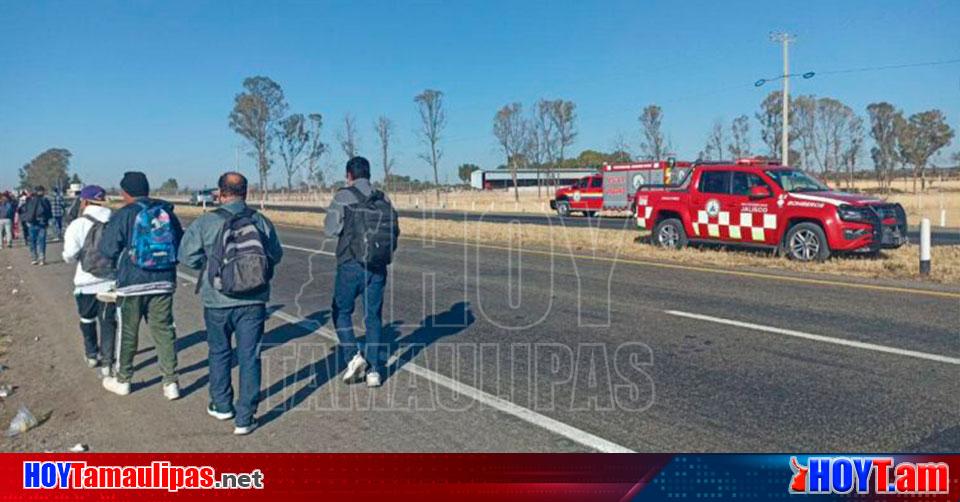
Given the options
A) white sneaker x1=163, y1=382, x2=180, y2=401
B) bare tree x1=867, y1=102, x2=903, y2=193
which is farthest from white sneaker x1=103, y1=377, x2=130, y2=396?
bare tree x1=867, y1=102, x2=903, y2=193

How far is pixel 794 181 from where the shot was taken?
1447 centimetres

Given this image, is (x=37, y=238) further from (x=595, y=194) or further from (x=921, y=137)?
(x=921, y=137)

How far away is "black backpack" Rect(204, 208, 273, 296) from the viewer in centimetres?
495

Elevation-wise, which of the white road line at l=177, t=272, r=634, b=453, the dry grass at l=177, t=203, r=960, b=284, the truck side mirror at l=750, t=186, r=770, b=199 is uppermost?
the truck side mirror at l=750, t=186, r=770, b=199

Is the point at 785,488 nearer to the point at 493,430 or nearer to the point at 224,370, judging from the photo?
the point at 493,430

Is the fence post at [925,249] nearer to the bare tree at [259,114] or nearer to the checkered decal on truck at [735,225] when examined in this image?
the checkered decal on truck at [735,225]

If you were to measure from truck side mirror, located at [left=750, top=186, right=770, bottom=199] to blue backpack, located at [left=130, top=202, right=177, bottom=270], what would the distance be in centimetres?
1156

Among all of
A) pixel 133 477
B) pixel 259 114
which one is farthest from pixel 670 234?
pixel 259 114

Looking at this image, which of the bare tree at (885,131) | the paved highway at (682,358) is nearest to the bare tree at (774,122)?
the bare tree at (885,131)

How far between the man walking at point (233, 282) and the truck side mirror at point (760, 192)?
448 inches

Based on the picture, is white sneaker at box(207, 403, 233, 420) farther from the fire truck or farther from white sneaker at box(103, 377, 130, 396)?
the fire truck

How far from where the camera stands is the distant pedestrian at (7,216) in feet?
74.6

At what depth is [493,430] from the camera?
4.93m

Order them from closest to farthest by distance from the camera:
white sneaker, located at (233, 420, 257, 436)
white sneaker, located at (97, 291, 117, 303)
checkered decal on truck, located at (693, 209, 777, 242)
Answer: white sneaker, located at (233, 420, 257, 436)
white sneaker, located at (97, 291, 117, 303)
checkered decal on truck, located at (693, 209, 777, 242)
